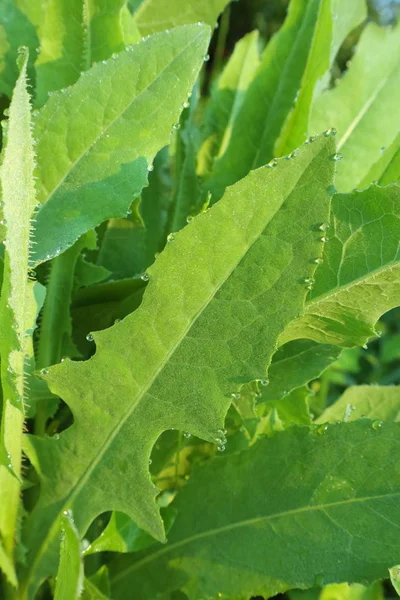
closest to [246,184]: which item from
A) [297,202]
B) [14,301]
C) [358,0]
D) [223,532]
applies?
[297,202]

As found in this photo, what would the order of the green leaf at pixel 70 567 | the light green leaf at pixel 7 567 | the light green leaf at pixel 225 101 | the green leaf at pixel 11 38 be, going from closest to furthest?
the green leaf at pixel 70 567 → the light green leaf at pixel 7 567 → the green leaf at pixel 11 38 → the light green leaf at pixel 225 101

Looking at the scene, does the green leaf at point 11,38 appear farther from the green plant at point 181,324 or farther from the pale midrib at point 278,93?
the pale midrib at point 278,93

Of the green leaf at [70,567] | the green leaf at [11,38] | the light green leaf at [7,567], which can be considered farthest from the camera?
the green leaf at [11,38]

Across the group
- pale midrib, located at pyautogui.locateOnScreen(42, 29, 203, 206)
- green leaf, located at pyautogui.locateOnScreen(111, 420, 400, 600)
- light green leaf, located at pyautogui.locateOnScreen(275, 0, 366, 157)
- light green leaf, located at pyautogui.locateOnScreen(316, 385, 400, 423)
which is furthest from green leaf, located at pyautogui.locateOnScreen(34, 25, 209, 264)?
light green leaf, located at pyautogui.locateOnScreen(316, 385, 400, 423)

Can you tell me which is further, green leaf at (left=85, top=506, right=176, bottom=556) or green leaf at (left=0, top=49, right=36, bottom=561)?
green leaf at (left=85, top=506, right=176, bottom=556)

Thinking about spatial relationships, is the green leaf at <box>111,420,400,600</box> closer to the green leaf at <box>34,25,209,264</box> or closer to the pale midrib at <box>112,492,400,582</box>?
the pale midrib at <box>112,492,400,582</box>

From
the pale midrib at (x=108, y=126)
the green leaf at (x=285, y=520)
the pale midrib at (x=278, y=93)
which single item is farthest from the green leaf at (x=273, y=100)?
the green leaf at (x=285, y=520)

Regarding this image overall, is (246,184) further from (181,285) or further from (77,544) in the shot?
(77,544)
